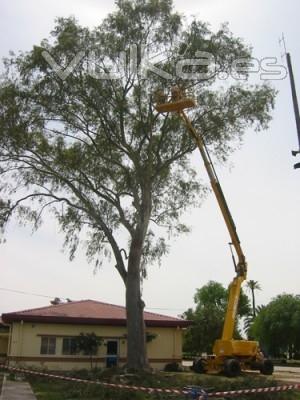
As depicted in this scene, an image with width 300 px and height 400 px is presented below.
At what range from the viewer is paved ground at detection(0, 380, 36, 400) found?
14.0 meters

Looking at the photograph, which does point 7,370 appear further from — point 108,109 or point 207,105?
point 207,105

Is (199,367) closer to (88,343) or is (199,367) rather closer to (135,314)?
(135,314)

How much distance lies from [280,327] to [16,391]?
36514 mm

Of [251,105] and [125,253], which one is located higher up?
[251,105]

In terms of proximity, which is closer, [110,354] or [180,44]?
[180,44]

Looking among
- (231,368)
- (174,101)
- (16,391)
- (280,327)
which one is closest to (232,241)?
(231,368)

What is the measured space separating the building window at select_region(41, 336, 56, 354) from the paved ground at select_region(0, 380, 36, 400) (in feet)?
26.1

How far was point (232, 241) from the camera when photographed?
20922 mm

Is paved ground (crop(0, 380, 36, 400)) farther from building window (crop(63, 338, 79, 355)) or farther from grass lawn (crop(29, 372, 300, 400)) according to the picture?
building window (crop(63, 338, 79, 355))

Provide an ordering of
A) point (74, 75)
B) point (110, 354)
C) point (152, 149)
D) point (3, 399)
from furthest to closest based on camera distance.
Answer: point (110, 354) < point (152, 149) < point (74, 75) < point (3, 399)

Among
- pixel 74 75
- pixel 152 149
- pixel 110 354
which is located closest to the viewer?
pixel 74 75

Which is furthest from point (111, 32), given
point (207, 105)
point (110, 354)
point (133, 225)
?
point (110, 354)

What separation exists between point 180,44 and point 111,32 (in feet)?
9.96

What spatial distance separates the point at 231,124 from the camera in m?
22.8
